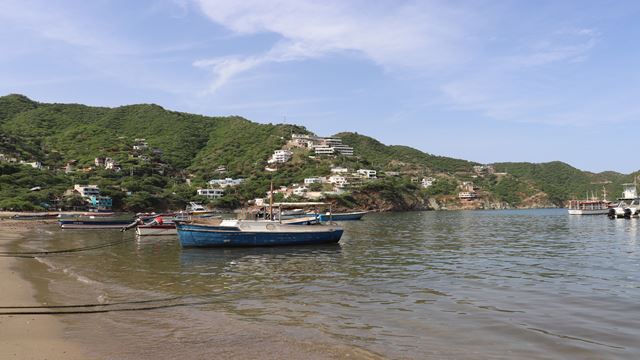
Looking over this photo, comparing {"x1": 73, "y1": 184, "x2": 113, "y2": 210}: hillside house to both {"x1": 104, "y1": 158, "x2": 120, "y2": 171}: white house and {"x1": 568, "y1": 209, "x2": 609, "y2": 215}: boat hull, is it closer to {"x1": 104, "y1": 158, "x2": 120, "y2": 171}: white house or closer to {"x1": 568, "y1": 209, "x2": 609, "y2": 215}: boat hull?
{"x1": 104, "y1": 158, "x2": 120, "y2": 171}: white house

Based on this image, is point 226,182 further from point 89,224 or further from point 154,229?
point 154,229

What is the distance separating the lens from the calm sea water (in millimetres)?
10414

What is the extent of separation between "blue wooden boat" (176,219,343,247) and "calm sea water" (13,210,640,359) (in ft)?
15.0

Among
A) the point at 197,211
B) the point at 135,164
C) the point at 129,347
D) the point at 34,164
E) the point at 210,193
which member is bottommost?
the point at 129,347

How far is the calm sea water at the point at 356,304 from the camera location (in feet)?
34.2

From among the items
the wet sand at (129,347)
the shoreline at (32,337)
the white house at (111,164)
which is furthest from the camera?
the white house at (111,164)

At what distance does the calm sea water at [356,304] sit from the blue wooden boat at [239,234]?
4559 millimetres

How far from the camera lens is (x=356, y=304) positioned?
15.3 metres

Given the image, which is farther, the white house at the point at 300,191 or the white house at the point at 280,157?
the white house at the point at 280,157

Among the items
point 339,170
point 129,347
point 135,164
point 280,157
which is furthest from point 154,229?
point 280,157

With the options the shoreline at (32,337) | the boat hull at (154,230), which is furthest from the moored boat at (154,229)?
the shoreline at (32,337)

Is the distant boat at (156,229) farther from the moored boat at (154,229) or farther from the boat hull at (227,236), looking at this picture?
the boat hull at (227,236)

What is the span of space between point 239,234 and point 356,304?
20.5 meters

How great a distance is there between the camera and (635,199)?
3762 inches
